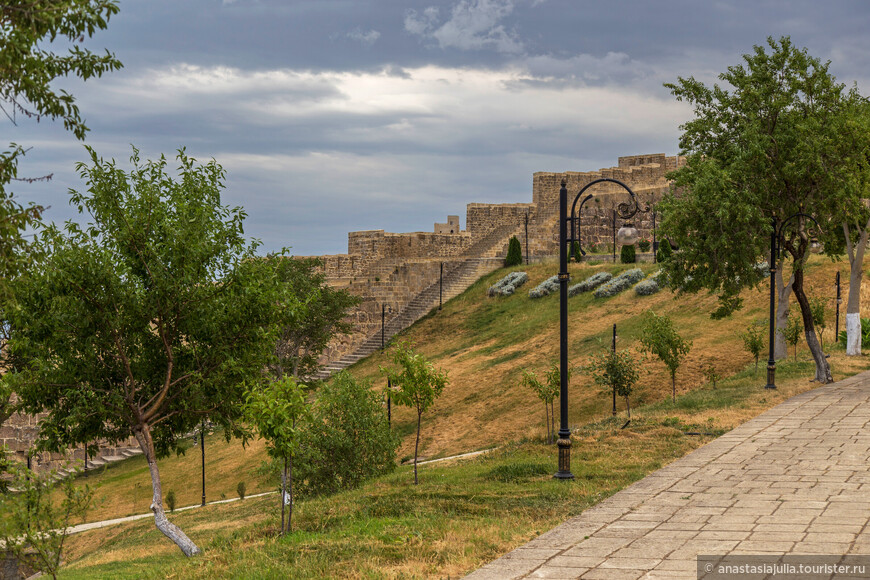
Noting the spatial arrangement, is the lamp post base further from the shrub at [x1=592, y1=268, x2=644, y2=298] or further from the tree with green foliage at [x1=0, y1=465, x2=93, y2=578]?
the shrub at [x1=592, y1=268, x2=644, y2=298]

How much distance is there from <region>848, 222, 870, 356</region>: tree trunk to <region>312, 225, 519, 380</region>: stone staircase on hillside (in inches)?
1018

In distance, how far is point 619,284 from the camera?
41719mm

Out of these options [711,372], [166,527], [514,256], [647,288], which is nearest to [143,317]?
[166,527]

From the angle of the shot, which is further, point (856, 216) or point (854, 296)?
point (854, 296)

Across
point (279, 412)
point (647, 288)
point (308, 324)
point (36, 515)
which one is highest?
point (647, 288)

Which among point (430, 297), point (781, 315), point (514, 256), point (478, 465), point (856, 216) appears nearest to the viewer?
point (478, 465)

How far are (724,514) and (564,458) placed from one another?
11.8 feet

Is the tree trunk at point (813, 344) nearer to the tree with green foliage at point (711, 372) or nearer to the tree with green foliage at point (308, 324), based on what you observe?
the tree with green foliage at point (711, 372)

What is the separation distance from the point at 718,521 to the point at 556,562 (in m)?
2.58

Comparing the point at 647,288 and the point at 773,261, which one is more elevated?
the point at 773,261

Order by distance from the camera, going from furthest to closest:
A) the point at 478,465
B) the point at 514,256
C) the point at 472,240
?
1. the point at 472,240
2. the point at 514,256
3. the point at 478,465

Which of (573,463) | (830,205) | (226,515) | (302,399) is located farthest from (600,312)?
(302,399)

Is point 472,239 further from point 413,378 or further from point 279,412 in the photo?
point 279,412

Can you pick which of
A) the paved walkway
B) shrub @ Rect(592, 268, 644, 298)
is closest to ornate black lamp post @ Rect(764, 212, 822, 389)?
the paved walkway
